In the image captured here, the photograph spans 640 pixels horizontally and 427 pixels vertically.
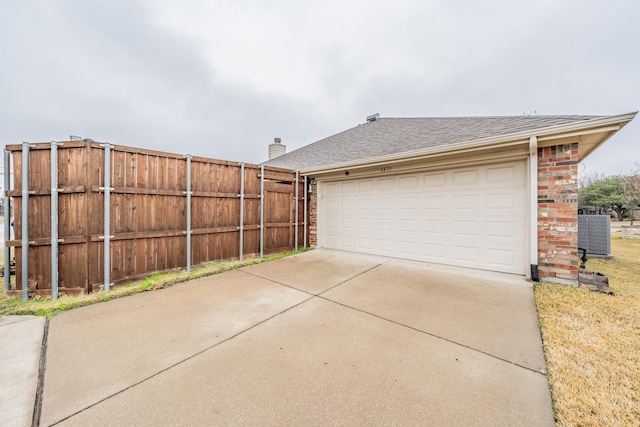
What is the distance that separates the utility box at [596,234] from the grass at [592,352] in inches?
120

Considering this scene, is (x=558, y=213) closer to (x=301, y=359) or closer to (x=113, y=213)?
(x=301, y=359)

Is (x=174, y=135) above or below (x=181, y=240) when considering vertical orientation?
above

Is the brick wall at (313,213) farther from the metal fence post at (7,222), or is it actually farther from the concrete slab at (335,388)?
the metal fence post at (7,222)

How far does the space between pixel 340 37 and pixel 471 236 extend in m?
7.61

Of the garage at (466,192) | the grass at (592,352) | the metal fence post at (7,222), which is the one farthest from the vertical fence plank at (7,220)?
the grass at (592,352)

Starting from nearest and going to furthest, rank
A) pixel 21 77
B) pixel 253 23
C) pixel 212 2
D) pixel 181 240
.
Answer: pixel 181 240
pixel 212 2
pixel 253 23
pixel 21 77

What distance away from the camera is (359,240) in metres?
6.77

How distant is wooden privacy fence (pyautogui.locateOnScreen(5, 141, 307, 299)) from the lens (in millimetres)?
3617

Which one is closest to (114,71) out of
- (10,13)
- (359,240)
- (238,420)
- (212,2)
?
(10,13)

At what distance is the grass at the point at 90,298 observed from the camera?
3.18 meters

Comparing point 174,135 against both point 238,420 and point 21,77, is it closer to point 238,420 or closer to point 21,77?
point 21,77

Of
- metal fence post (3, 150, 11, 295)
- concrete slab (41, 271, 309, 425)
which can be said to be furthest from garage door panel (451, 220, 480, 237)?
metal fence post (3, 150, 11, 295)

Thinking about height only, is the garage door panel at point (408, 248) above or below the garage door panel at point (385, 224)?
below

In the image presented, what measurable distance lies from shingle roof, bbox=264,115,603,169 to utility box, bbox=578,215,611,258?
3.59 m
